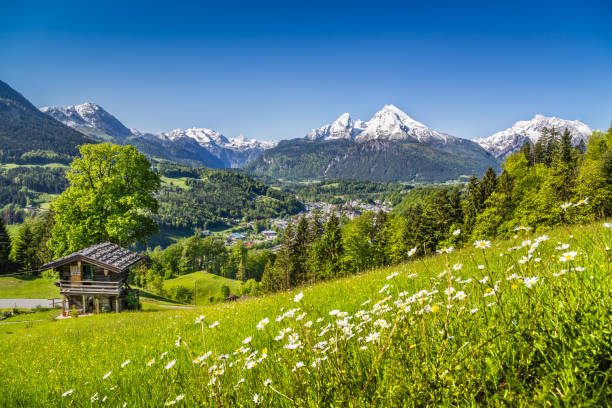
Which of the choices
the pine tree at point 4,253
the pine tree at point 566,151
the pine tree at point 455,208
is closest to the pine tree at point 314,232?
the pine tree at point 455,208

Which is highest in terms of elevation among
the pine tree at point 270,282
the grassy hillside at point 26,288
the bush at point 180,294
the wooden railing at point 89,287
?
the wooden railing at point 89,287

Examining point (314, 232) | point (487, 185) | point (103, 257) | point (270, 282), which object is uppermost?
point (487, 185)

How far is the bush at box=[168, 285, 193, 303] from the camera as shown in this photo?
70625 mm

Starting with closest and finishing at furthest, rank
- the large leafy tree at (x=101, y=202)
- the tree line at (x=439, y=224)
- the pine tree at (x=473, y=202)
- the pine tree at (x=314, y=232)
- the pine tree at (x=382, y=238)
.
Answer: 1. the large leafy tree at (x=101, y=202)
2. the tree line at (x=439, y=224)
3. the pine tree at (x=473, y=202)
4. the pine tree at (x=382, y=238)
5. the pine tree at (x=314, y=232)

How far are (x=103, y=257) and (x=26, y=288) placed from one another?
28.5 metres

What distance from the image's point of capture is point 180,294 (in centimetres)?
7100

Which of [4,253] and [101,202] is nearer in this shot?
[101,202]

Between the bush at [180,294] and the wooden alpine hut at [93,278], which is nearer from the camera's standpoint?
the wooden alpine hut at [93,278]

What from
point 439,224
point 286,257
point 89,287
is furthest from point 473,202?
point 89,287

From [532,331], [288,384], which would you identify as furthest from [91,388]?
[532,331]

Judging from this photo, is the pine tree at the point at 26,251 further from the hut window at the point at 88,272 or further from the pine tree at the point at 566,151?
the pine tree at the point at 566,151

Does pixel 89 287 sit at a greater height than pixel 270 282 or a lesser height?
greater

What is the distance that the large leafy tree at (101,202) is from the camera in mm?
25812

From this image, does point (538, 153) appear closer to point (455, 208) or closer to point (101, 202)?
point (455, 208)
